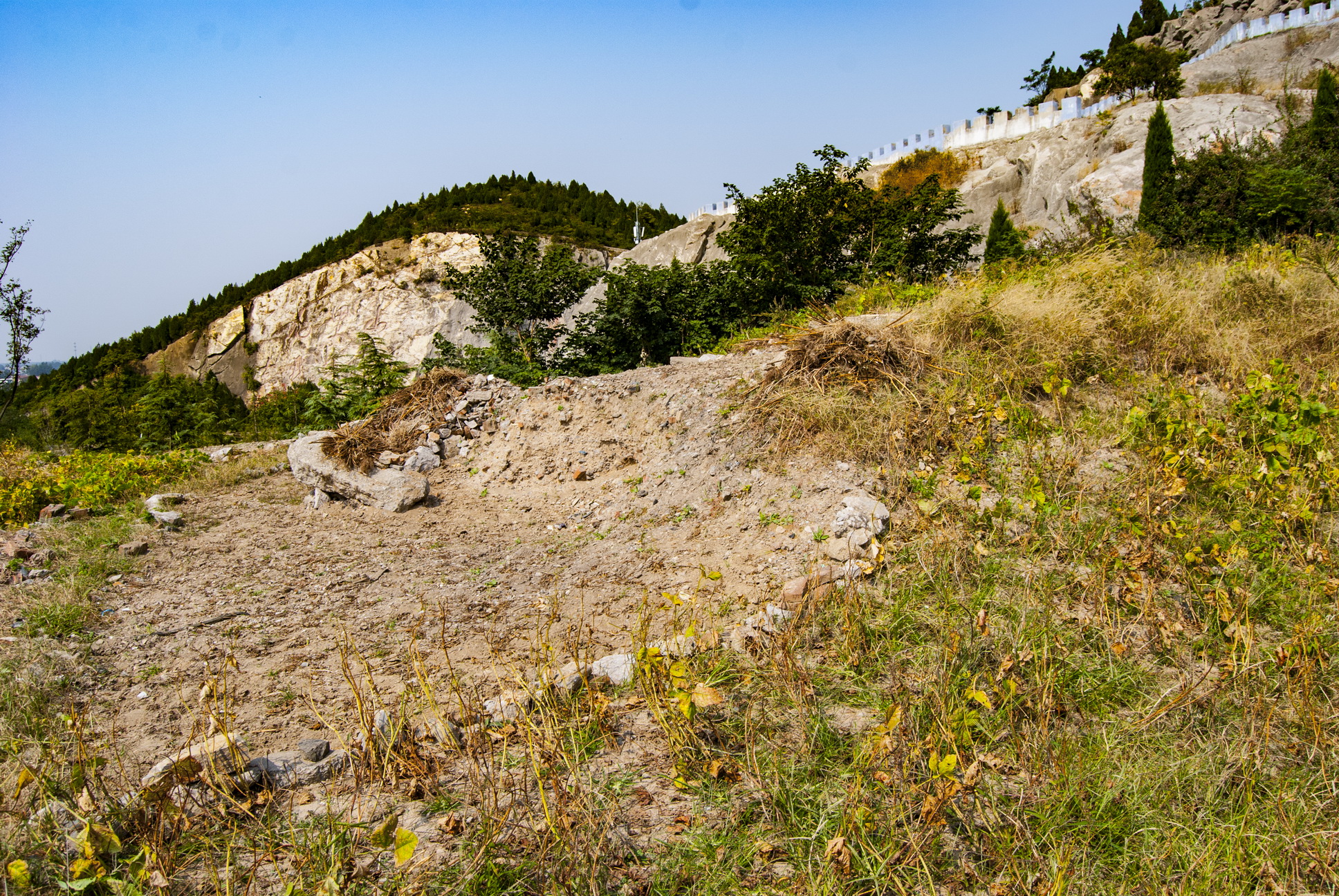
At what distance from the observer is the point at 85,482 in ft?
19.3

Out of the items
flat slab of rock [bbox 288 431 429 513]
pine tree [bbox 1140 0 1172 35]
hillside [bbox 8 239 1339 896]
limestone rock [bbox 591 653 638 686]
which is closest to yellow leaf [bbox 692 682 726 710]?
hillside [bbox 8 239 1339 896]

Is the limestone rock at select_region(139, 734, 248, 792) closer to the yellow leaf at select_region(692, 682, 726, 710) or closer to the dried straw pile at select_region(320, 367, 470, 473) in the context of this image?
the yellow leaf at select_region(692, 682, 726, 710)

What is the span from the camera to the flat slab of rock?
5.45m

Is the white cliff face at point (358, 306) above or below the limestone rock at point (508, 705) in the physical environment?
above

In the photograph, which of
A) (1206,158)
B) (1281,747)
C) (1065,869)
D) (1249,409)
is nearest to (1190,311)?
(1249,409)

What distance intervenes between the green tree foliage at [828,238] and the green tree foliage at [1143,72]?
16.8 meters

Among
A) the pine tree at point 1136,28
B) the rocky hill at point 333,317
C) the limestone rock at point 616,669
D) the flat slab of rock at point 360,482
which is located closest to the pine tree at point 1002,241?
the flat slab of rock at point 360,482

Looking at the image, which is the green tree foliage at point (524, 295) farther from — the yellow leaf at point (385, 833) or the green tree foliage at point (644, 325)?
the yellow leaf at point (385, 833)

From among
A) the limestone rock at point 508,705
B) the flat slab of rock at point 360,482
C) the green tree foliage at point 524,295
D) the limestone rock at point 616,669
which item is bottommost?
the limestone rock at point 616,669

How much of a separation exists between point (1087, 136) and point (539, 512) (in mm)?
20031

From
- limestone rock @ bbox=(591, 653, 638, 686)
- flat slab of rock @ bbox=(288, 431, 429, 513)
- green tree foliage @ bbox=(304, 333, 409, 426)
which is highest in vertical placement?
green tree foliage @ bbox=(304, 333, 409, 426)

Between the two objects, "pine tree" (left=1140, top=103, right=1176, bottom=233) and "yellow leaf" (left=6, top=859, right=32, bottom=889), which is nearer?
"yellow leaf" (left=6, top=859, right=32, bottom=889)

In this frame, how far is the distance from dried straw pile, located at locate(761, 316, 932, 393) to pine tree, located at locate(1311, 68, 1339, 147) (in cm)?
1022

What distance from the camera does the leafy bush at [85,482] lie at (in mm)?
5449
